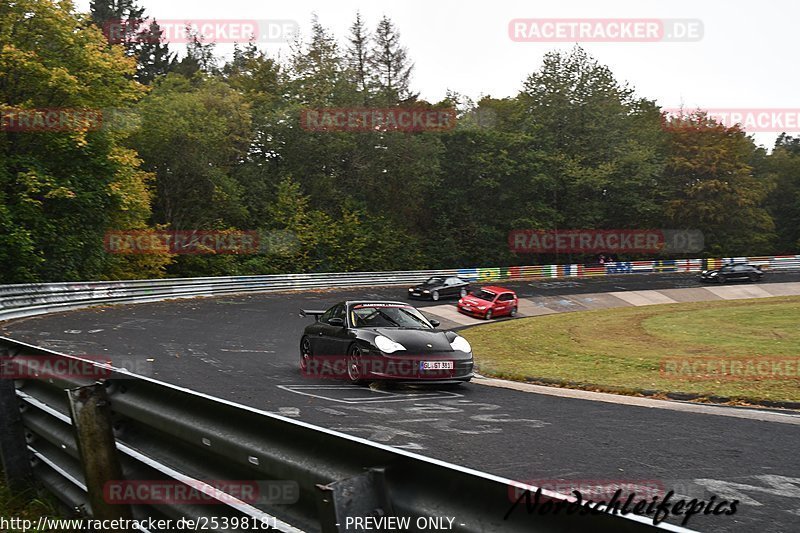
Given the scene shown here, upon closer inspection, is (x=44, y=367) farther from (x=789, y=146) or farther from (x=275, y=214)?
(x=789, y=146)

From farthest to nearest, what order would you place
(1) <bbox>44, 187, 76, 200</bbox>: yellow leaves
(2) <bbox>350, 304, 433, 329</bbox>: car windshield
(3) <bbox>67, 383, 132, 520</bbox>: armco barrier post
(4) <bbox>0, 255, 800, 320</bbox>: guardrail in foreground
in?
(1) <bbox>44, 187, 76, 200</bbox>: yellow leaves, (4) <bbox>0, 255, 800, 320</bbox>: guardrail in foreground, (2) <bbox>350, 304, 433, 329</bbox>: car windshield, (3) <bbox>67, 383, 132, 520</bbox>: armco barrier post

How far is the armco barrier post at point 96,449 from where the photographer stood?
3592 millimetres

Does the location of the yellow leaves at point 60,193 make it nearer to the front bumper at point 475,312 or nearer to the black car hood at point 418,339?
the front bumper at point 475,312

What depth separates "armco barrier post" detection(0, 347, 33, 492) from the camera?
16.7 feet

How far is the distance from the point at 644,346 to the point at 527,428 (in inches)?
553

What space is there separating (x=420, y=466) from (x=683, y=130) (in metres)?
69.1

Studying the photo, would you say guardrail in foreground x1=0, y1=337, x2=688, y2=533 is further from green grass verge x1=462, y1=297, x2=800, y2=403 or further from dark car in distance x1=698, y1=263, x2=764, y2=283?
dark car in distance x1=698, y1=263, x2=764, y2=283

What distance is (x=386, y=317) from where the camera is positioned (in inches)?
468

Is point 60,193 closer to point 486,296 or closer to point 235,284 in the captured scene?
point 235,284

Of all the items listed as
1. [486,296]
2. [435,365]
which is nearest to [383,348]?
[435,365]

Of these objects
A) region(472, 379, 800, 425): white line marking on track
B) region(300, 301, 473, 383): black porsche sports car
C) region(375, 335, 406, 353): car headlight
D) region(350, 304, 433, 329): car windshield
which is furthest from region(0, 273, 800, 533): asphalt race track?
region(350, 304, 433, 329): car windshield

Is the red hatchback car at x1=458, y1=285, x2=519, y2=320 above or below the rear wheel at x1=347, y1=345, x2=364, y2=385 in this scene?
below

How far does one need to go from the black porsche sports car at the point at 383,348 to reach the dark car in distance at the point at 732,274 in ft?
127

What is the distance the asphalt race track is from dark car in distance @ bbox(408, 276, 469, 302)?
1948 centimetres
